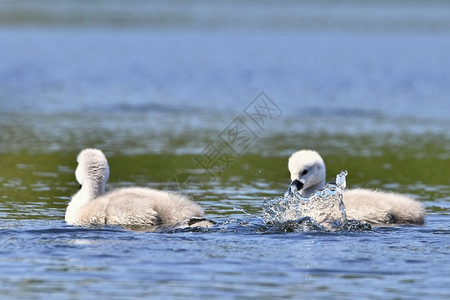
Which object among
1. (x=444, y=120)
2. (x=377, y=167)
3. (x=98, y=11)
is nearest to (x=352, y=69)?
(x=444, y=120)

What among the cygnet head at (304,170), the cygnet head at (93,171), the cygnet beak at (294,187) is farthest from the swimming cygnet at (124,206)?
the cygnet head at (304,170)

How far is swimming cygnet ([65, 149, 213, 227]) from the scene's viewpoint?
11.5 meters

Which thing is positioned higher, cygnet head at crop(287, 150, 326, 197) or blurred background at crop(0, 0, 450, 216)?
blurred background at crop(0, 0, 450, 216)

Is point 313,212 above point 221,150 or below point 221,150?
below

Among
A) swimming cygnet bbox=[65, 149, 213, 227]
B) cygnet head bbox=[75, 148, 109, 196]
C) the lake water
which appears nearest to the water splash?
the lake water

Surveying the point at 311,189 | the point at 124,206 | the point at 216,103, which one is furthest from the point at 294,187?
the point at 216,103

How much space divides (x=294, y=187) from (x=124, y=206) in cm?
219

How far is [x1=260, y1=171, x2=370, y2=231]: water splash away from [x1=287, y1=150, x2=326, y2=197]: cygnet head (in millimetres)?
134

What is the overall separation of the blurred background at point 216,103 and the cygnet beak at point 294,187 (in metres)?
1.99

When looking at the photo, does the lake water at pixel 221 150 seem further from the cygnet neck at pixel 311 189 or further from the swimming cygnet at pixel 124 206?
the cygnet neck at pixel 311 189

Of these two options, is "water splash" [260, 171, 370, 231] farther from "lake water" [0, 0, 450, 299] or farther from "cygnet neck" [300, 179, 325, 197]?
"lake water" [0, 0, 450, 299]

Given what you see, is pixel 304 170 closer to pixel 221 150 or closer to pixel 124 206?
pixel 124 206

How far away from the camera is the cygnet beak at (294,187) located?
1236 cm

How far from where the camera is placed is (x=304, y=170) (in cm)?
1242
